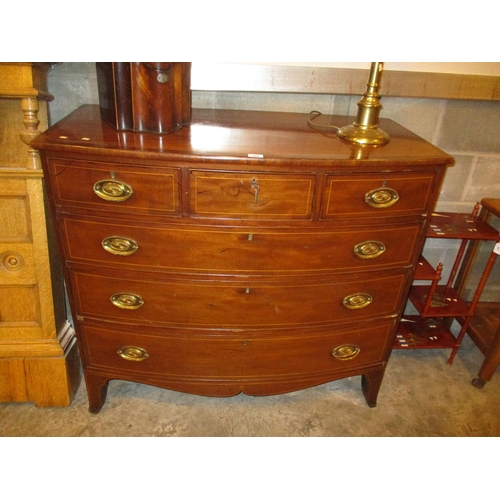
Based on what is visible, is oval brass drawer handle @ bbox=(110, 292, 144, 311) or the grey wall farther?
the grey wall

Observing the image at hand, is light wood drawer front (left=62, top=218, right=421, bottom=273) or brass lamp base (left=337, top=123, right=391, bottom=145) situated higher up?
brass lamp base (left=337, top=123, right=391, bottom=145)

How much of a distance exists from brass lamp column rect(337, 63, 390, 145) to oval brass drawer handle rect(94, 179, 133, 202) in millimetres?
756

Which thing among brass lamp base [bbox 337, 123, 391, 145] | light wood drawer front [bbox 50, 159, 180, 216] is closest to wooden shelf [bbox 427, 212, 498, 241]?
brass lamp base [bbox 337, 123, 391, 145]

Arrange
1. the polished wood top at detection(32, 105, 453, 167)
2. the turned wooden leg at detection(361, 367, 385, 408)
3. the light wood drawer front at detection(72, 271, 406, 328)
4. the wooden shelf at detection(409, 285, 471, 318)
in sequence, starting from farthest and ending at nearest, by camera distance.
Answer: the wooden shelf at detection(409, 285, 471, 318), the turned wooden leg at detection(361, 367, 385, 408), the light wood drawer front at detection(72, 271, 406, 328), the polished wood top at detection(32, 105, 453, 167)

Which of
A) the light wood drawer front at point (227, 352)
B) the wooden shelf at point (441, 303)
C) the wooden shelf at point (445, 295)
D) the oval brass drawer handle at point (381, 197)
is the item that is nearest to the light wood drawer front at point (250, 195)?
the oval brass drawer handle at point (381, 197)

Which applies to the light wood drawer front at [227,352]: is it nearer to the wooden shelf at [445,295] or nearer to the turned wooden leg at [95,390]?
the turned wooden leg at [95,390]

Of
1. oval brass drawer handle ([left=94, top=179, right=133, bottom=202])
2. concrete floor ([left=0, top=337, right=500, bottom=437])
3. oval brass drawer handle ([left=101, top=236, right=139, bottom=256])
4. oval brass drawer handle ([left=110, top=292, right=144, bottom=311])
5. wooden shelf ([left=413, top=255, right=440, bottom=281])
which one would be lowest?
concrete floor ([left=0, top=337, right=500, bottom=437])

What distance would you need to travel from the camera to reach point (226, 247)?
137 centimetres

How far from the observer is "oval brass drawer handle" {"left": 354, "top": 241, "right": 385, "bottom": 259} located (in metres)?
1.44

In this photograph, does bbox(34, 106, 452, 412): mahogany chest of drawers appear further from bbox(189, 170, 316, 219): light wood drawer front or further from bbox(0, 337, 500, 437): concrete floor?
bbox(0, 337, 500, 437): concrete floor

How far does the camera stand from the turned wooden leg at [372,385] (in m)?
1.87
